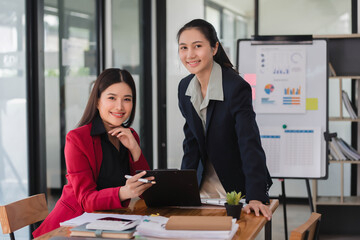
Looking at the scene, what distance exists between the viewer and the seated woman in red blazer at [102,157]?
187 cm

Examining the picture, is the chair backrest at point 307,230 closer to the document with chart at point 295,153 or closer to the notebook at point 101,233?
the notebook at point 101,233

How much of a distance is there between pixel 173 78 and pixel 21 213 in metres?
4.07

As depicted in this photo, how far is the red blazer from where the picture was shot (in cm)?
187

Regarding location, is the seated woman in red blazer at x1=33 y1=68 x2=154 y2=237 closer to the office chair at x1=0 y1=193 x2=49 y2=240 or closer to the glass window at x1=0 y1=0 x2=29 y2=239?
the office chair at x1=0 y1=193 x2=49 y2=240

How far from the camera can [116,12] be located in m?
5.07

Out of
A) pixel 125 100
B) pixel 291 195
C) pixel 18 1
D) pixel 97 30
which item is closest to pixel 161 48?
pixel 97 30

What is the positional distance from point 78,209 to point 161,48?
4.18 metres

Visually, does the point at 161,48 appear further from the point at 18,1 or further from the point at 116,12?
the point at 18,1

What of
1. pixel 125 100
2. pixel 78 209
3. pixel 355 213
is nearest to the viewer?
pixel 78 209

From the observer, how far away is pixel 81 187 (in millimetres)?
1882

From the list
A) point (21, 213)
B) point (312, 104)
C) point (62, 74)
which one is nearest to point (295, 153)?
point (312, 104)

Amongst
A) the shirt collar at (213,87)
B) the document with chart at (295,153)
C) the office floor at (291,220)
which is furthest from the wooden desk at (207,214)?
the office floor at (291,220)

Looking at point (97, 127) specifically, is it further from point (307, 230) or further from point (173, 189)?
point (307, 230)

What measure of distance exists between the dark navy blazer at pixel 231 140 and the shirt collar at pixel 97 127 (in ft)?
1.31
